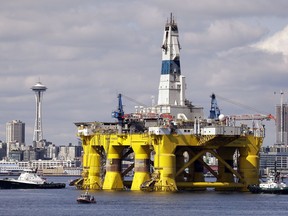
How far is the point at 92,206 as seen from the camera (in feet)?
339

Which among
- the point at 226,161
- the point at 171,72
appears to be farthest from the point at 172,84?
the point at 226,161

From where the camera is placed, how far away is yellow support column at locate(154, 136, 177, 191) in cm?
11544

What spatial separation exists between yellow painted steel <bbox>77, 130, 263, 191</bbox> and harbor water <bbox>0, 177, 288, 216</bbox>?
6.21 feet

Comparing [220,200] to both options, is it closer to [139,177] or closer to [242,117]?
[139,177]

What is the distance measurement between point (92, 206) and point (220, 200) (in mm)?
12613

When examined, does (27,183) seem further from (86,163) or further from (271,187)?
(271,187)

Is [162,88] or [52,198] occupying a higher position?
[162,88]

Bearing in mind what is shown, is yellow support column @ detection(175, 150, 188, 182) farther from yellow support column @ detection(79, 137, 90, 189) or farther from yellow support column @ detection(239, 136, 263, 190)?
yellow support column @ detection(79, 137, 90, 189)

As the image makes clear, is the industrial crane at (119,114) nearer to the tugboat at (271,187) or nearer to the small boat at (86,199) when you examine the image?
the tugboat at (271,187)

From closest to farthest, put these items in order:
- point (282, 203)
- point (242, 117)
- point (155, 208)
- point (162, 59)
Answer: point (155, 208), point (282, 203), point (162, 59), point (242, 117)

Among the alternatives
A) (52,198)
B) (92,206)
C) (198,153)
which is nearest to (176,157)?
(198,153)

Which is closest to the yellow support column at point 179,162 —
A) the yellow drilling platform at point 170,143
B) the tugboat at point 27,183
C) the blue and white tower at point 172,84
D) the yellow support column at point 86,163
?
the yellow drilling platform at point 170,143

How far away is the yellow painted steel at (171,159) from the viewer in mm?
115812

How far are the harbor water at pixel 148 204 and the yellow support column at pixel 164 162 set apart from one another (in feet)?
4.72
